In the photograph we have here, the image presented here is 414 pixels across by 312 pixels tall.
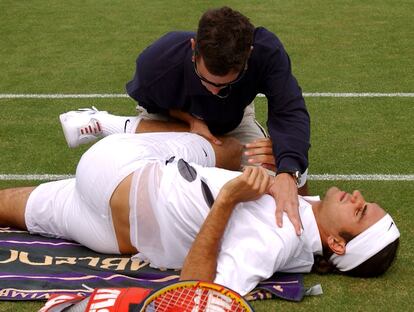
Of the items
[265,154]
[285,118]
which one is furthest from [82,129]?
[285,118]

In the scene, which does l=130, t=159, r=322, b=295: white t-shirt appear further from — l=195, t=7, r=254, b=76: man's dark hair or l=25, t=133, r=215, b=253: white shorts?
l=195, t=7, r=254, b=76: man's dark hair

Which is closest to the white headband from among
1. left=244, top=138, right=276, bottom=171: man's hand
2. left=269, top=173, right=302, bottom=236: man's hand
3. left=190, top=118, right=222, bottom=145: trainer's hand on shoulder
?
left=269, top=173, right=302, bottom=236: man's hand

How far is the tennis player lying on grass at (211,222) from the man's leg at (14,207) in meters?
0.52

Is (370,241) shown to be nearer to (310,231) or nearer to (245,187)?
(310,231)

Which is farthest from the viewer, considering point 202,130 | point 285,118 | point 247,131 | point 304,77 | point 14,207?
point 304,77

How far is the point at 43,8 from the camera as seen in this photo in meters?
12.6

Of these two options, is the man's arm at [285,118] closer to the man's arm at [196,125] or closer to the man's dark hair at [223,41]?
the man's arm at [196,125]

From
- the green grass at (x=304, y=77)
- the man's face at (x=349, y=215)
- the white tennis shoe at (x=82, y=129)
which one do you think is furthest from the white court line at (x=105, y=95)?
the man's face at (x=349, y=215)

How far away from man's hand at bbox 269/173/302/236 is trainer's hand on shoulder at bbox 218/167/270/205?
0.50 feet

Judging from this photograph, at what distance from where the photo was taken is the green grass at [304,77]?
5320mm

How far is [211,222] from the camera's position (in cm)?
427

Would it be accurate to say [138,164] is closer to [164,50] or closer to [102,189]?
[102,189]

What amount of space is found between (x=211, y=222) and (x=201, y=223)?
7.3 inches

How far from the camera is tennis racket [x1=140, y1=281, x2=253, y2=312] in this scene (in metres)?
3.43
